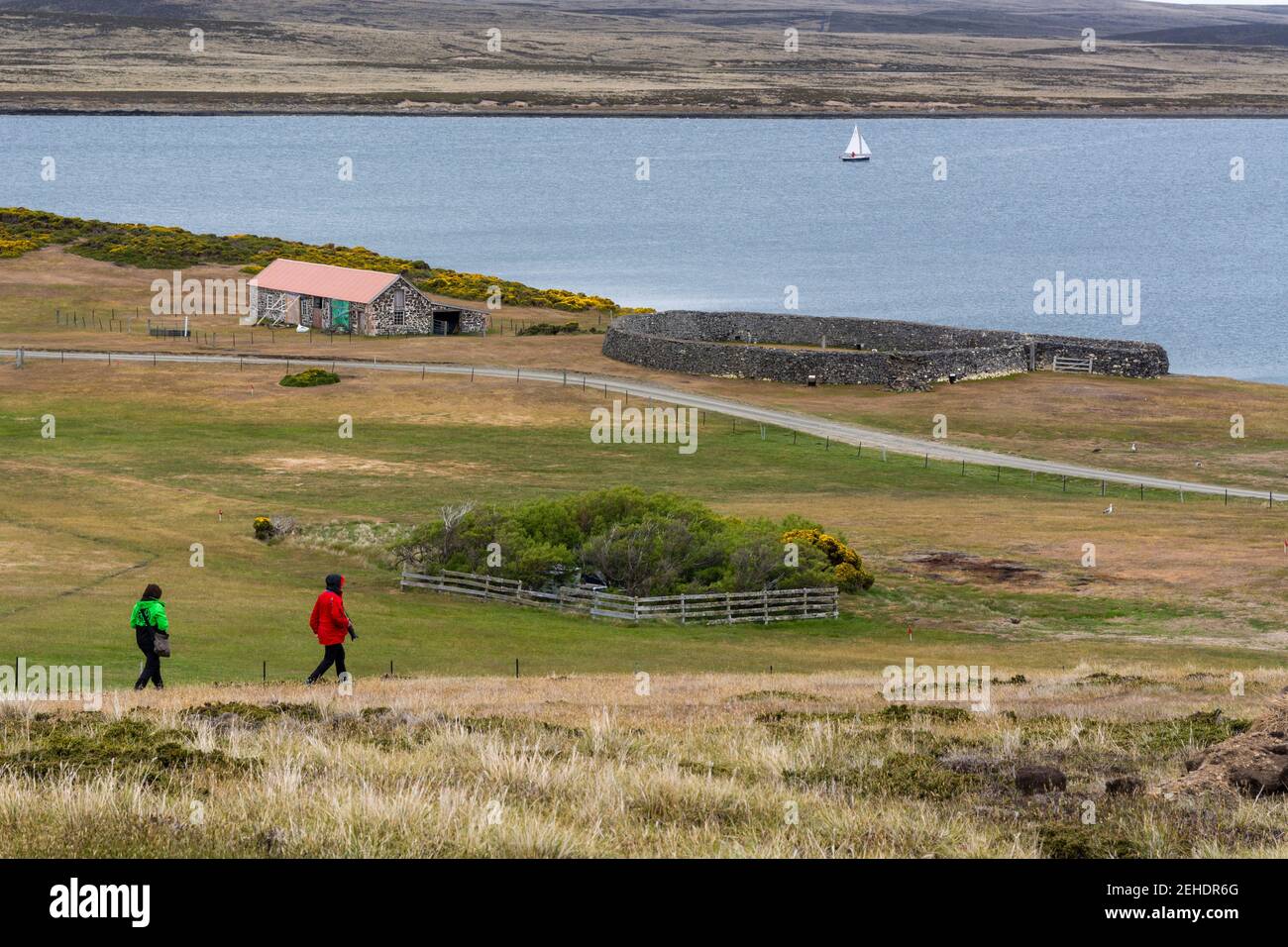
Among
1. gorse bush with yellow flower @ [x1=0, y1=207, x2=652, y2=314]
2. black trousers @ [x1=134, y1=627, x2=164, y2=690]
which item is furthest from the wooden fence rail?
gorse bush with yellow flower @ [x1=0, y1=207, x2=652, y2=314]

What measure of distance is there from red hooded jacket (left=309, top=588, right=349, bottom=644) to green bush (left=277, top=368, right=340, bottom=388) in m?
58.2

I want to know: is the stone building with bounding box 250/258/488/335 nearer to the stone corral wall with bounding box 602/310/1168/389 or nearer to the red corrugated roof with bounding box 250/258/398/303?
the red corrugated roof with bounding box 250/258/398/303

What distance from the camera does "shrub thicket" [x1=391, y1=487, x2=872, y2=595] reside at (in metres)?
41.7

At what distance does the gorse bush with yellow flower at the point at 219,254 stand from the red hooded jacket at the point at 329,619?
9032 cm

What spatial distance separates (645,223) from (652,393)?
123384 millimetres

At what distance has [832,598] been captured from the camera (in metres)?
41.3

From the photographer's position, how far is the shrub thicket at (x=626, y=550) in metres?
41.7

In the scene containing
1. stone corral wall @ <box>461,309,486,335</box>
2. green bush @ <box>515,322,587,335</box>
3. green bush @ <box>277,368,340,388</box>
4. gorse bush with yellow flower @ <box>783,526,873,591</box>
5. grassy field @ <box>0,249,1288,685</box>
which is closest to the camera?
grassy field @ <box>0,249,1288,685</box>

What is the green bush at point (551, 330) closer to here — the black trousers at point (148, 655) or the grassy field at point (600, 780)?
the black trousers at point (148, 655)

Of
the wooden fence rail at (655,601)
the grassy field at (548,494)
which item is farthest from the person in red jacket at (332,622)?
the wooden fence rail at (655,601)

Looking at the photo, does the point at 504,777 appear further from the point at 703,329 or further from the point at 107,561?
the point at 703,329
